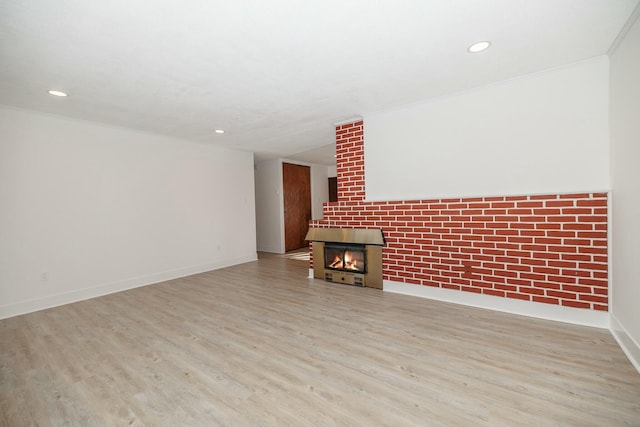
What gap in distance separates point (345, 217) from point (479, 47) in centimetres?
243

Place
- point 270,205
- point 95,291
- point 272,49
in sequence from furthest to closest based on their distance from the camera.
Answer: point 270,205
point 95,291
point 272,49

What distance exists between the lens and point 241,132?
4320 millimetres

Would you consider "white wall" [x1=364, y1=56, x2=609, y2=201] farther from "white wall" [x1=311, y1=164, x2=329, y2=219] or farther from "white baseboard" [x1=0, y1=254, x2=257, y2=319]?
"white wall" [x1=311, y1=164, x2=329, y2=219]

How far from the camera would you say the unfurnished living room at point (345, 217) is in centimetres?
164

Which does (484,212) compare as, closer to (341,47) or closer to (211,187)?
(341,47)

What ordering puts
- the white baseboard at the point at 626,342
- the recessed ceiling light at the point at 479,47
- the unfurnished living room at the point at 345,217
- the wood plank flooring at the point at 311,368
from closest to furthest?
the wood plank flooring at the point at 311,368 < the unfurnished living room at the point at 345,217 < the white baseboard at the point at 626,342 < the recessed ceiling light at the point at 479,47

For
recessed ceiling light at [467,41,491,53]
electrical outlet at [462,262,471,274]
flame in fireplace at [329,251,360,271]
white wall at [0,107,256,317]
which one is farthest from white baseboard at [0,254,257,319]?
recessed ceiling light at [467,41,491,53]

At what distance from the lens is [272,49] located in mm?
2064

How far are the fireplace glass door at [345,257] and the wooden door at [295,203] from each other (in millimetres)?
3006

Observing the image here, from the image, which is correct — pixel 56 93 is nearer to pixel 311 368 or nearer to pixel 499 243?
pixel 311 368

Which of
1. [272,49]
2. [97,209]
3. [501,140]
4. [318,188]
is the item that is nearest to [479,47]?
[501,140]

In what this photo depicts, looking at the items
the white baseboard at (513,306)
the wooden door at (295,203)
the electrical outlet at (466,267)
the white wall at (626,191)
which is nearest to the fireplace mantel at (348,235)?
the white baseboard at (513,306)

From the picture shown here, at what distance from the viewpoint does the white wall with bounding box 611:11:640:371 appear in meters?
1.81

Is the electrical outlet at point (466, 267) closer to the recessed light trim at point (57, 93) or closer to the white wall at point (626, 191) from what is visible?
the white wall at point (626, 191)
